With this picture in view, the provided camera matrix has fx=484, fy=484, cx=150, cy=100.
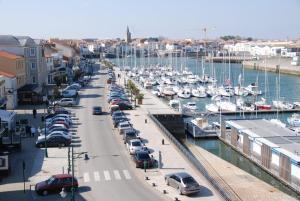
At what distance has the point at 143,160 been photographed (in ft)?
64.8

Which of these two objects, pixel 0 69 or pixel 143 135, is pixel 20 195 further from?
pixel 0 69

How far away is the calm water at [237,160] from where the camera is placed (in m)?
22.9

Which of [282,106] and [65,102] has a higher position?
[65,102]

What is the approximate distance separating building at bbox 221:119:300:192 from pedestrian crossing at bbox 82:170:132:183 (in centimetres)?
781

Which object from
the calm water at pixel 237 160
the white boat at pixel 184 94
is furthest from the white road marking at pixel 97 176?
the white boat at pixel 184 94

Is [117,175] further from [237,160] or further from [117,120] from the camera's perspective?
[237,160]

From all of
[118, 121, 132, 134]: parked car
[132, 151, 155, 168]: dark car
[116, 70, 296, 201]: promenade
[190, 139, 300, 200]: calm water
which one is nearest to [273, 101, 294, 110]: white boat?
[190, 139, 300, 200]: calm water

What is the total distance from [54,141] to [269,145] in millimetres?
10773

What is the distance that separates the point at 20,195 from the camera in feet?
54.6

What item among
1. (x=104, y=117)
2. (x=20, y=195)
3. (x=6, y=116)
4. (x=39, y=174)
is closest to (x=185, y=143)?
(x=104, y=117)

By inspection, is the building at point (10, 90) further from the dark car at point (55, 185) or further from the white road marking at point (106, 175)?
the dark car at point (55, 185)

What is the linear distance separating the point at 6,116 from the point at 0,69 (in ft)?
39.8

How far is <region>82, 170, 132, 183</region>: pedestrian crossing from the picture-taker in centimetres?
1838

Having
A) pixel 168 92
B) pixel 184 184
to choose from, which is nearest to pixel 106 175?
pixel 184 184
